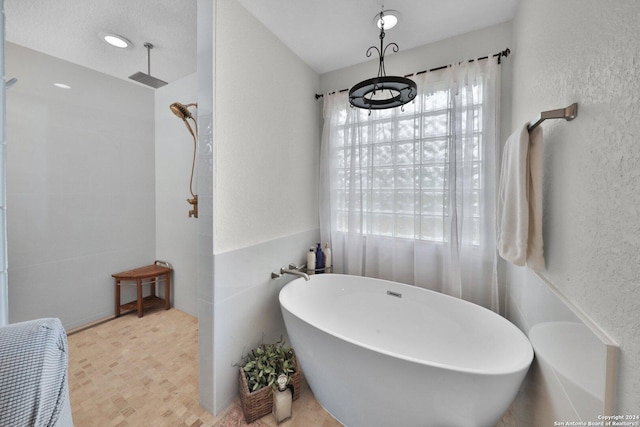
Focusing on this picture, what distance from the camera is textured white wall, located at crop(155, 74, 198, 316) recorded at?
8.13ft

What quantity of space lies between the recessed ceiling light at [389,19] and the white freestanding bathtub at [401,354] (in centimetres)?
191

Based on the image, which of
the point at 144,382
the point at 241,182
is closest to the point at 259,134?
the point at 241,182

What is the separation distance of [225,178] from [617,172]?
161cm

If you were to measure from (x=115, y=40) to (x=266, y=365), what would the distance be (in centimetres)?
271

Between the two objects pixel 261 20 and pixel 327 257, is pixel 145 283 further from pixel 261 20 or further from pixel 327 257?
pixel 261 20

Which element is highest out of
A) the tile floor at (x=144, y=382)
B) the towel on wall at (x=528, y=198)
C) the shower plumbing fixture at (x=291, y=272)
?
the towel on wall at (x=528, y=198)

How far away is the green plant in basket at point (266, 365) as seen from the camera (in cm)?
146

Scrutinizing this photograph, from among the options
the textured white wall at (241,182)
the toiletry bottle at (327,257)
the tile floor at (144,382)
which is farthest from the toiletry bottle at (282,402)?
the toiletry bottle at (327,257)

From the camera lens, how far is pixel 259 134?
66.6 inches

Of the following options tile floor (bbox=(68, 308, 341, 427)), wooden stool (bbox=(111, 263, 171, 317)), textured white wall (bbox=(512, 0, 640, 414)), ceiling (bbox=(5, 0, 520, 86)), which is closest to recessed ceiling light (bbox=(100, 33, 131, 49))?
ceiling (bbox=(5, 0, 520, 86))

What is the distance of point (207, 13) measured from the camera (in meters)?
1.35

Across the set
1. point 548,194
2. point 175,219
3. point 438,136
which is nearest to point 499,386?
point 548,194

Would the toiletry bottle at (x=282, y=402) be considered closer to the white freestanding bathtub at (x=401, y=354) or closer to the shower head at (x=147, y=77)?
the white freestanding bathtub at (x=401, y=354)

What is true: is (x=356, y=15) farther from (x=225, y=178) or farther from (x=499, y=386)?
(x=499, y=386)
